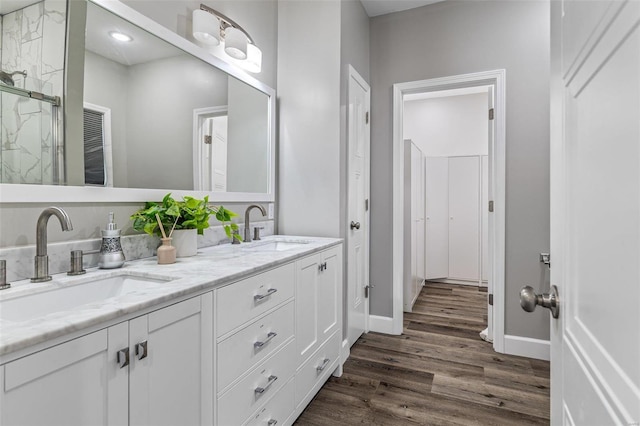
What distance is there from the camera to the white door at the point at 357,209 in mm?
2500

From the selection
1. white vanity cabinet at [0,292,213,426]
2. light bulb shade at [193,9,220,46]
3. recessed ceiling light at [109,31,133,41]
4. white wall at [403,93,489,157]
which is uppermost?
white wall at [403,93,489,157]

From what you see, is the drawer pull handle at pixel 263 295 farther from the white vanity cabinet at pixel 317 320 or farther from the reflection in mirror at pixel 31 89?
the reflection in mirror at pixel 31 89

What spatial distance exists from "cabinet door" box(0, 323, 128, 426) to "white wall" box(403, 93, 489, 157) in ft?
15.9

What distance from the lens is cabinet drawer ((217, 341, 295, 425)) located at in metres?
1.15

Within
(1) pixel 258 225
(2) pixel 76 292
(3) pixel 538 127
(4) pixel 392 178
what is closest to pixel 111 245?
(2) pixel 76 292

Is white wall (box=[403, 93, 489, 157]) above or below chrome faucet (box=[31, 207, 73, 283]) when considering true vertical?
above

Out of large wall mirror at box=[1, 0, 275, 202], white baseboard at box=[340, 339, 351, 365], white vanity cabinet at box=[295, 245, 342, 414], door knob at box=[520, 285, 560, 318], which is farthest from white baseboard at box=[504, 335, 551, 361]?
large wall mirror at box=[1, 0, 275, 202]

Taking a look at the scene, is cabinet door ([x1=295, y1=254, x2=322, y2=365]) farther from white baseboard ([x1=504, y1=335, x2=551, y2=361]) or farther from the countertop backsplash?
white baseboard ([x1=504, y1=335, x2=551, y2=361])

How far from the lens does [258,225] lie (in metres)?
2.27

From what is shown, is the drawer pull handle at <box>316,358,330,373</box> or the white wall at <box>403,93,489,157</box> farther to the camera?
the white wall at <box>403,93,489,157</box>

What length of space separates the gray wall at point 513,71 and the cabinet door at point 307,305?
129 centimetres

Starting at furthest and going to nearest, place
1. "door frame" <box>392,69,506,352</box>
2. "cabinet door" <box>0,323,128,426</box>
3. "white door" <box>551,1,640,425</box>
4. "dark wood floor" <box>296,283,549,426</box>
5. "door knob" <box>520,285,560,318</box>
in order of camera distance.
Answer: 1. "door frame" <box>392,69,506,352</box>
2. "dark wood floor" <box>296,283,549,426</box>
3. "door knob" <box>520,285,560,318</box>
4. "cabinet door" <box>0,323,128,426</box>
5. "white door" <box>551,1,640,425</box>

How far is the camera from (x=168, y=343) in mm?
912

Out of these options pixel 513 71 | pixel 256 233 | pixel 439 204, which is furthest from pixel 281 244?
pixel 439 204
